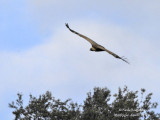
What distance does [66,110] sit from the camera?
198 ft

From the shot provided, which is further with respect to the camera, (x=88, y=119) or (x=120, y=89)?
(x=120, y=89)

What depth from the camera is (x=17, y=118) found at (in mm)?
60750

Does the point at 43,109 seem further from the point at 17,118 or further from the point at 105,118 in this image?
the point at 105,118

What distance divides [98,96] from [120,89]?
330cm

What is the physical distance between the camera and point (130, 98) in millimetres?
61938

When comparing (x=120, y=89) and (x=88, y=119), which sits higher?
(x=120, y=89)

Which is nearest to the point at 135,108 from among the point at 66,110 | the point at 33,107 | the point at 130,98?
the point at 130,98

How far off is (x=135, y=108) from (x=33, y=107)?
37.7 feet

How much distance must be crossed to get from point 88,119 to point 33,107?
22.1 feet

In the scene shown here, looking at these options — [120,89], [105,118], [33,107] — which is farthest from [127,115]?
[33,107]

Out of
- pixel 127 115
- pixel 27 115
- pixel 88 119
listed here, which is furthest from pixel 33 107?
pixel 127 115

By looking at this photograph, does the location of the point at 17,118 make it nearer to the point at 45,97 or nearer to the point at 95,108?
the point at 45,97

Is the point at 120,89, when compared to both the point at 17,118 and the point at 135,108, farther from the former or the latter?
the point at 17,118

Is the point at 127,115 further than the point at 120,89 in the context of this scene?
No
